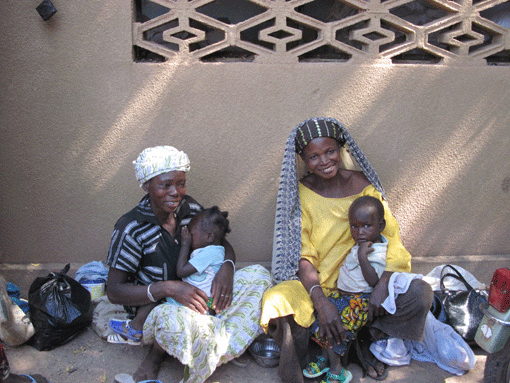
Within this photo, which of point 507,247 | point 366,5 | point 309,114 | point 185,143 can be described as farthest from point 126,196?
point 507,247

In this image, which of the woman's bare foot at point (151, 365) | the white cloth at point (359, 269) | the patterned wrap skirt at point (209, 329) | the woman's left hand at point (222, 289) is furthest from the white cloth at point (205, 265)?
the white cloth at point (359, 269)

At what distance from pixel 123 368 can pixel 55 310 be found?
1.86 feet

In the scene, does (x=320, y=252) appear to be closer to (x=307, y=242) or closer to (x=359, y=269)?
(x=307, y=242)

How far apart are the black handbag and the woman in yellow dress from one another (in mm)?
478

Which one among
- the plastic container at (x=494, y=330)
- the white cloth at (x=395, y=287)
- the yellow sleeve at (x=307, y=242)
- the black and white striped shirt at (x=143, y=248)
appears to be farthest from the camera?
the yellow sleeve at (x=307, y=242)

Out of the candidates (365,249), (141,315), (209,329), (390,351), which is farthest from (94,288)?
(390,351)

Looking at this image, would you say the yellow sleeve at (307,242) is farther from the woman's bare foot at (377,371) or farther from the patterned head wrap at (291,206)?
the woman's bare foot at (377,371)

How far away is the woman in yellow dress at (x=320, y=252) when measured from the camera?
2.84 metres

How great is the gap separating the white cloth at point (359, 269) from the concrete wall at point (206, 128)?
2.92ft

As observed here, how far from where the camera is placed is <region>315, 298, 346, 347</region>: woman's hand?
2.83 m

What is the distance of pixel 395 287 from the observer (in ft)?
9.42

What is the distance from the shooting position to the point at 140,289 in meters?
2.89

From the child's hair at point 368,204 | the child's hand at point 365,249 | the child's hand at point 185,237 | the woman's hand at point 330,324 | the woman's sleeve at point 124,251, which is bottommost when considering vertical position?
the woman's hand at point 330,324

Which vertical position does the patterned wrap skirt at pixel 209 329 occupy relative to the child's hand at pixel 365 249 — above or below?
below
